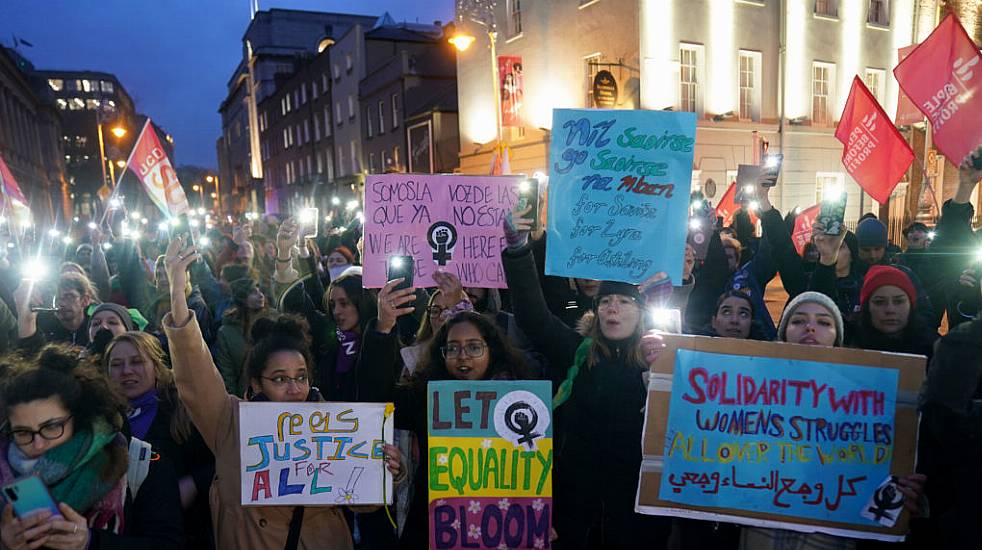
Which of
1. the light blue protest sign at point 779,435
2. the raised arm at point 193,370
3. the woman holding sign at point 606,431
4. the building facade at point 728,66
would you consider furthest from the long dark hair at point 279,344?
the building facade at point 728,66

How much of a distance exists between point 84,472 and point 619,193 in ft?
8.63

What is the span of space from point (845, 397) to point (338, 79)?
37.9m

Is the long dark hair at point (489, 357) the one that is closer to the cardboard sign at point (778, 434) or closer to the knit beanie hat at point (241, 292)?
the cardboard sign at point (778, 434)

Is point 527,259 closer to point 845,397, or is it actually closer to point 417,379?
point 417,379

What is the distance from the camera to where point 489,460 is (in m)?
2.70

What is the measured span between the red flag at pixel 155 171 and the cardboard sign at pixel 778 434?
5792mm

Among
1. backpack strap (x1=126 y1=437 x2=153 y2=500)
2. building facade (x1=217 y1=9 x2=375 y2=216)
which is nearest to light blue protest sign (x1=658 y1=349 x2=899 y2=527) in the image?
backpack strap (x1=126 y1=437 x2=153 y2=500)

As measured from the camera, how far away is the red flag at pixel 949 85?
199 inches

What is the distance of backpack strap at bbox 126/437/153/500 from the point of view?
2.35 meters

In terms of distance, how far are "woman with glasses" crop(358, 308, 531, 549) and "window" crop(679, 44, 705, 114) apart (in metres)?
15.2

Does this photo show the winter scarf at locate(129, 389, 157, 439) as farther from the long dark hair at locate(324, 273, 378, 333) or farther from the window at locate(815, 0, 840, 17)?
the window at locate(815, 0, 840, 17)

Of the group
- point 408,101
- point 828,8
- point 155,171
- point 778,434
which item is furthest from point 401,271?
point 408,101

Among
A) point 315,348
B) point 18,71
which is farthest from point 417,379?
point 18,71

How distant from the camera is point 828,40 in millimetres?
18516
